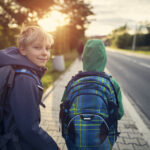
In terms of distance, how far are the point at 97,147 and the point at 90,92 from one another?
0.52 m

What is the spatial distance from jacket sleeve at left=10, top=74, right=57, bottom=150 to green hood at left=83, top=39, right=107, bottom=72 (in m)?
0.70

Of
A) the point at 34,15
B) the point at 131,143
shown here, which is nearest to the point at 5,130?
the point at 131,143

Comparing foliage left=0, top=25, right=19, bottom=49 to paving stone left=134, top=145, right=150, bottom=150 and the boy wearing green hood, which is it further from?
the boy wearing green hood

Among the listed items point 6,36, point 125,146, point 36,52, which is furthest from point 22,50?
point 6,36

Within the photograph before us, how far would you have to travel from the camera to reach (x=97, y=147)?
57.3 inches

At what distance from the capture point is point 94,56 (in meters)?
1.63

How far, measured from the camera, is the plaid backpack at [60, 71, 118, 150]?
143 cm

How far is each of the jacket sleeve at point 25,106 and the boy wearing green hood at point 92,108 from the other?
17.0 inches

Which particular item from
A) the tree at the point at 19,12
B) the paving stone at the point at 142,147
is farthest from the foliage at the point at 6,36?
the paving stone at the point at 142,147

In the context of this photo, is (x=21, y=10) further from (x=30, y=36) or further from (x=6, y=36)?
(x=30, y=36)

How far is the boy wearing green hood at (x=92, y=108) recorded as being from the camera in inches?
56.4

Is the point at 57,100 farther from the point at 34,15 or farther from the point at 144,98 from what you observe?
the point at 34,15

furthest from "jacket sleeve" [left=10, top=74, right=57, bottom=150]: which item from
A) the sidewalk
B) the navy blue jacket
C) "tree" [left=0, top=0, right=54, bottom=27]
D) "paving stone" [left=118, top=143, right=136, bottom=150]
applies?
"tree" [left=0, top=0, right=54, bottom=27]

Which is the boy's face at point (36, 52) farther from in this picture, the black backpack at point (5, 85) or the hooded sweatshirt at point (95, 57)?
the hooded sweatshirt at point (95, 57)
